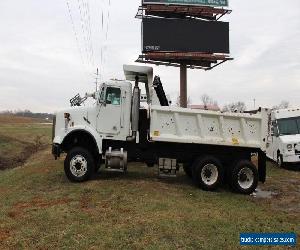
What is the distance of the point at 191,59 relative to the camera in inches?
1198

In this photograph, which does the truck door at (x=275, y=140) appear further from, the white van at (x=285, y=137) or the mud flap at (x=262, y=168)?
the mud flap at (x=262, y=168)

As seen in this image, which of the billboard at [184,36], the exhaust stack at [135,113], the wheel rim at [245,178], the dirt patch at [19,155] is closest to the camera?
the wheel rim at [245,178]

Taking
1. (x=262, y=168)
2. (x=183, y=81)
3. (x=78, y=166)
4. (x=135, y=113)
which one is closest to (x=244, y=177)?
(x=262, y=168)

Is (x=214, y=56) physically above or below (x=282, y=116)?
above

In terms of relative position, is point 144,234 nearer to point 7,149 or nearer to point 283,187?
point 283,187

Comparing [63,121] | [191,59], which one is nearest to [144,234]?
[63,121]

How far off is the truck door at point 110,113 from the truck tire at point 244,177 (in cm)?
398

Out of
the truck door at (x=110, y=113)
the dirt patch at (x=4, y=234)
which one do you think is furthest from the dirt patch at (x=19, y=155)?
the dirt patch at (x=4, y=234)

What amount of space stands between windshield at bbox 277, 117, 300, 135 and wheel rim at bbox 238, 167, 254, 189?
8240 mm

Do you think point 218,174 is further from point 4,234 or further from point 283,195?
point 4,234

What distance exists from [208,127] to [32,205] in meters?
5.88

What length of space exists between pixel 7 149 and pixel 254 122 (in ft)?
80.2

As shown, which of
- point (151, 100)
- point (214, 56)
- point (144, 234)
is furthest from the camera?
point (214, 56)

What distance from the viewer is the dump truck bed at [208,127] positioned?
1355 cm
